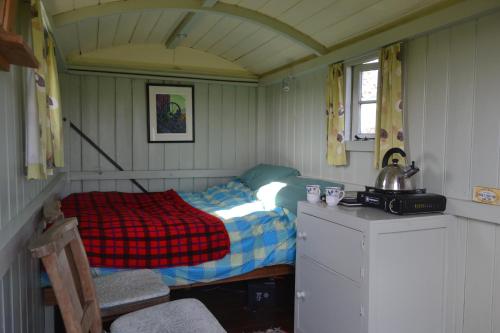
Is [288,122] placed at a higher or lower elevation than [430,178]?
higher

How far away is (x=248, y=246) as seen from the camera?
8.43ft

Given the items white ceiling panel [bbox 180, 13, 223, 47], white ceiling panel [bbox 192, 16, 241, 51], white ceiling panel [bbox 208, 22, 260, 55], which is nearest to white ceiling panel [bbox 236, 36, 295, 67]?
white ceiling panel [bbox 208, 22, 260, 55]

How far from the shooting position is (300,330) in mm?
2314

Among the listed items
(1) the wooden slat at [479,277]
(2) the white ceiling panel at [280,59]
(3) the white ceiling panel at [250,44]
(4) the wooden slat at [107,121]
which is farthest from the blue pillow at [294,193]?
(4) the wooden slat at [107,121]

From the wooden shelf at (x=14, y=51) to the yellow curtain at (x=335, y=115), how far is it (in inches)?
85.6

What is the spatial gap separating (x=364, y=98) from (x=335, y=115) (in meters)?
0.25

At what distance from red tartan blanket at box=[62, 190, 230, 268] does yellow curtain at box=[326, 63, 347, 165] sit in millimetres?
1063

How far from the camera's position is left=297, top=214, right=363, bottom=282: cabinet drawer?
6.02 feet

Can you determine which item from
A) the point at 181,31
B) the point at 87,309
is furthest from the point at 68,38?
the point at 87,309

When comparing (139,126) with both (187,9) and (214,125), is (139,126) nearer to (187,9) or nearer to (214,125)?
(214,125)

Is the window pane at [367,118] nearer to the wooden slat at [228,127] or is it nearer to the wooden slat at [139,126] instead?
the wooden slat at [228,127]

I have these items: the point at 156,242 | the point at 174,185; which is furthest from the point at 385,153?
the point at 174,185

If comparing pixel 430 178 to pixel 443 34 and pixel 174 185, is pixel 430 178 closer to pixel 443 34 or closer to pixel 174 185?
pixel 443 34

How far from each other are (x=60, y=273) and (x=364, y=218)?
1.31 m
